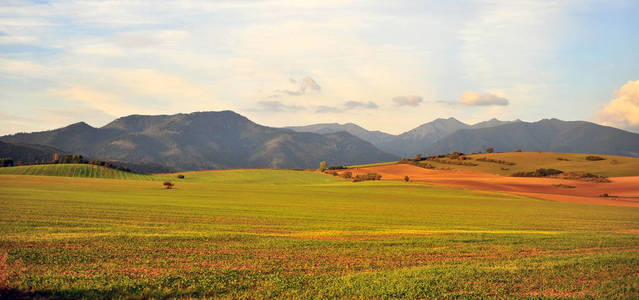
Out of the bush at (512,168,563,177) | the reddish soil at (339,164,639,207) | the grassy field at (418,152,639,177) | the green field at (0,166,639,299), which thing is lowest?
the reddish soil at (339,164,639,207)

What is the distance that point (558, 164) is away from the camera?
126062 mm

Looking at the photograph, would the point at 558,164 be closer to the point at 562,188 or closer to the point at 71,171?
the point at 562,188

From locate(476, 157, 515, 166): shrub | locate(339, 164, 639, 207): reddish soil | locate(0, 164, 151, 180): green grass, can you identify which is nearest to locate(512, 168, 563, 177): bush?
locate(339, 164, 639, 207): reddish soil

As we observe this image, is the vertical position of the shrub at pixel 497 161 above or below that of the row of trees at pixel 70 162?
above

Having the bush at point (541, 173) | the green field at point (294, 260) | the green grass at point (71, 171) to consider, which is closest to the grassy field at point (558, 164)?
the bush at point (541, 173)

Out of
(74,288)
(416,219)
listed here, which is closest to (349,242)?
(74,288)

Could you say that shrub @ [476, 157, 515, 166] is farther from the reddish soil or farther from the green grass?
the green grass

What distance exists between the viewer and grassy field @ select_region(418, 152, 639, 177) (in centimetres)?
11008

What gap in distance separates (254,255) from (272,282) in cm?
451

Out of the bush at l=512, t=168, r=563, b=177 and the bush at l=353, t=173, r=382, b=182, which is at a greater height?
the bush at l=512, t=168, r=563, b=177

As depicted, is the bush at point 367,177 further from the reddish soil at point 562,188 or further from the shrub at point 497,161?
the shrub at point 497,161

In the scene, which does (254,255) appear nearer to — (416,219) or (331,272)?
(331,272)

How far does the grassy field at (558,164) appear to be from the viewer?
110 metres

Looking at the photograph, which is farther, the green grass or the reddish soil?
the green grass
